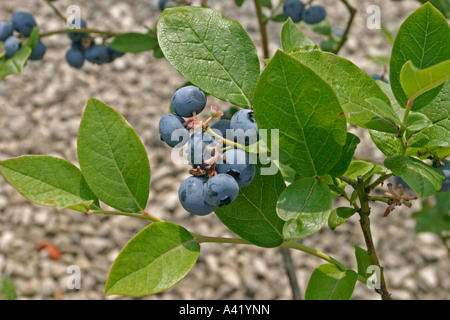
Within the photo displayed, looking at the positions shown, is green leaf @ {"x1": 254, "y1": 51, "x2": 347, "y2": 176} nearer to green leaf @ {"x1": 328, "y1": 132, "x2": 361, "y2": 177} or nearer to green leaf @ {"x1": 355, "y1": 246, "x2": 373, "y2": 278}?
green leaf @ {"x1": 328, "y1": 132, "x2": 361, "y2": 177}

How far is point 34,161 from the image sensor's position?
27.9 inches

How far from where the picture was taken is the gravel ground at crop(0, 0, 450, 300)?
2.50 m

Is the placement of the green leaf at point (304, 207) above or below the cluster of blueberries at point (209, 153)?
below

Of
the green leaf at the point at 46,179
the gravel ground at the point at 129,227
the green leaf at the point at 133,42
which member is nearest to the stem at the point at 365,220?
the green leaf at the point at 46,179

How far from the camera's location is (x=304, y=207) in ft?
2.10

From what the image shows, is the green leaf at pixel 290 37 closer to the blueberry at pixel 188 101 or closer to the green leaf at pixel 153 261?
the blueberry at pixel 188 101

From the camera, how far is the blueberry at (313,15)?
149 cm

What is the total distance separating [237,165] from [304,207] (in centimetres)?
10

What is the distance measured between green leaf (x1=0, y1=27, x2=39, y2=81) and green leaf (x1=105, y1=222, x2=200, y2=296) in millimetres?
654

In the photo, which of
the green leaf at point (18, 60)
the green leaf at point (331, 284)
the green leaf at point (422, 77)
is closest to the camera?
the green leaf at point (422, 77)

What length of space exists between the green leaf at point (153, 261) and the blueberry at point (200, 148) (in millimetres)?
105

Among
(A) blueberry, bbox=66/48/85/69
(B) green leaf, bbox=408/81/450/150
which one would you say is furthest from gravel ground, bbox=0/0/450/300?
(B) green leaf, bbox=408/81/450/150
